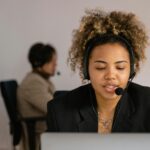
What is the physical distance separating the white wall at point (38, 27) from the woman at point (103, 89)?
164 centimetres

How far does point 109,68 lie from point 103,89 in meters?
0.09

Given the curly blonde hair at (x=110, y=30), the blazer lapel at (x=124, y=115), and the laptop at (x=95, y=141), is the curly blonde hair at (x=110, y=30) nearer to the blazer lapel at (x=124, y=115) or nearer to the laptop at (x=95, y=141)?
the blazer lapel at (x=124, y=115)

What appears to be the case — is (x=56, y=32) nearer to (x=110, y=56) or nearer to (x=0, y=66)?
(x=0, y=66)

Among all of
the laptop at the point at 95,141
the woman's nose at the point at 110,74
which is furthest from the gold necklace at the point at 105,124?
the laptop at the point at 95,141

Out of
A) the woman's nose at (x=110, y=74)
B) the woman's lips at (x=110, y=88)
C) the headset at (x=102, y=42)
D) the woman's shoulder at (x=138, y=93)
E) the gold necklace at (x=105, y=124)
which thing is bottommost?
the gold necklace at (x=105, y=124)

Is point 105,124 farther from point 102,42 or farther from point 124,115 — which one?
point 102,42

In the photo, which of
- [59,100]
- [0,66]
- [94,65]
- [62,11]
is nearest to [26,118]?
[0,66]

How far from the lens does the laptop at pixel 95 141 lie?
56 centimetres

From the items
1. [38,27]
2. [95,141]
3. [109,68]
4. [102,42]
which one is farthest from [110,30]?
[38,27]

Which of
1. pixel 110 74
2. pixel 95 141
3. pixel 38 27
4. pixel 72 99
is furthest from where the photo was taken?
pixel 38 27

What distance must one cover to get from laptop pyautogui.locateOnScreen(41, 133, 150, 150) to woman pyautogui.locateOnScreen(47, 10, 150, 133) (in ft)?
1.41

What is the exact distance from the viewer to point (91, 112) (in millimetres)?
1151

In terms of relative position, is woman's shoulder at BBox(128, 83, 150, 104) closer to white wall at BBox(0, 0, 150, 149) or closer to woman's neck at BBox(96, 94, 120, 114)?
woman's neck at BBox(96, 94, 120, 114)

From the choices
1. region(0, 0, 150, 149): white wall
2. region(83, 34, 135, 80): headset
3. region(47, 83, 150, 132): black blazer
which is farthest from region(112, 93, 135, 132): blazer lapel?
region(0, 0, 150, 149): white wall
